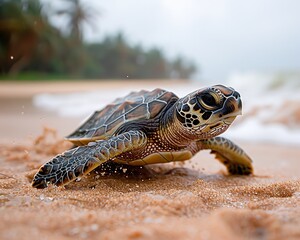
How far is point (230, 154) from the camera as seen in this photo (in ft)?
9.57

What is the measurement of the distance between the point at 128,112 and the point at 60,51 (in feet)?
116

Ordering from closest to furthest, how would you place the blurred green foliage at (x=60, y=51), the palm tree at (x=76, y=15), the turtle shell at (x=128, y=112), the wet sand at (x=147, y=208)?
1. the wet sand at (x=147, y=208)
2. the turtle shell at (x=128, y=112)
3. the blurred green foliage at (x=60, y=51)
4. the palm tree at (x=76, y=15)

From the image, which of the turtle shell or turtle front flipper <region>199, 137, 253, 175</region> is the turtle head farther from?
turtle front flipper <region>199, 137, 253, 175</region>

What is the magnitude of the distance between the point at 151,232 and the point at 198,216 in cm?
34

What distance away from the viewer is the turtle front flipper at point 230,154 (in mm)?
2828

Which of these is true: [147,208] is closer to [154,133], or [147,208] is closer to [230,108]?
[230,108]

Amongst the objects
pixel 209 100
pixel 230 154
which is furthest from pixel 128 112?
pixel 230 154

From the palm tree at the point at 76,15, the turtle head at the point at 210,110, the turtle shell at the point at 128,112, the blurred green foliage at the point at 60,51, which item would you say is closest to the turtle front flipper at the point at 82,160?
the turtle shell at the point at 128,112

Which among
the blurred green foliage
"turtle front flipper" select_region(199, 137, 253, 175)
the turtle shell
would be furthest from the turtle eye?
the blurred green foliage

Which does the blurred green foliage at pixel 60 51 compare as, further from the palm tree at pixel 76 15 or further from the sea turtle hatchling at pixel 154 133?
the sea turtle hatchling at pixel 154 133

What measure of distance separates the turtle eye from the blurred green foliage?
25579 millimetres

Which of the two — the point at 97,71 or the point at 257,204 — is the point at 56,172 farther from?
the point at 97,71

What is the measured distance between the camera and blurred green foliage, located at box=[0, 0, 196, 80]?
28.5 m

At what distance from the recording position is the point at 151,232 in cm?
123
